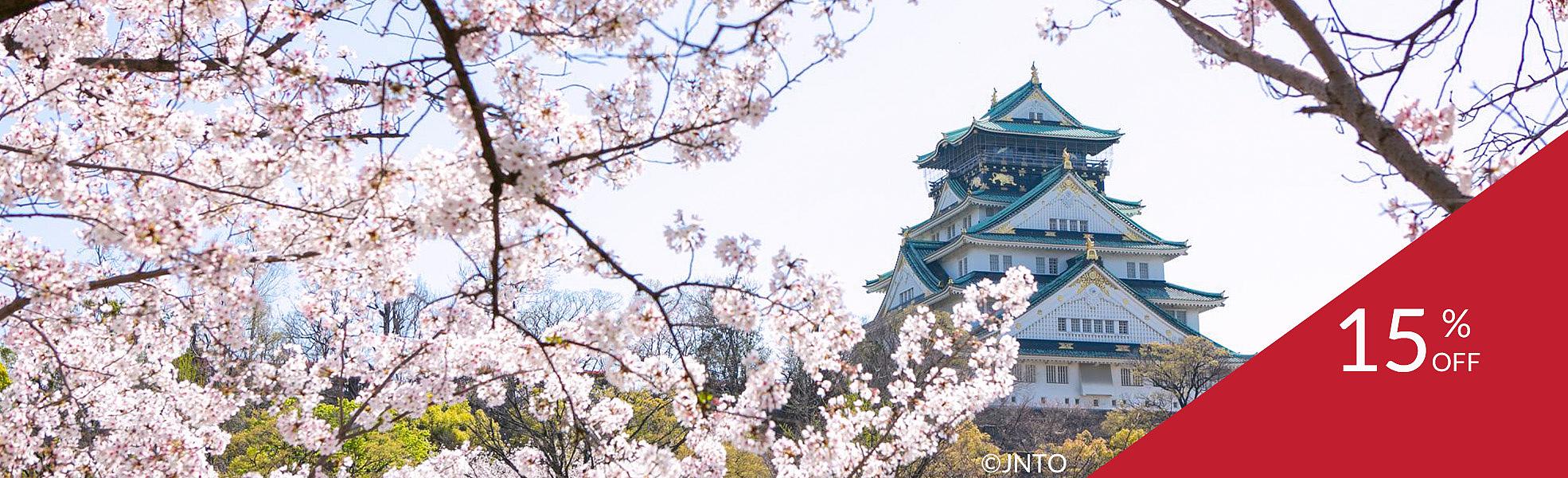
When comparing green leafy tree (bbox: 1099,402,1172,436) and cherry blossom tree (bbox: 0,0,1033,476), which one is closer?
cherry blossom tree (bbox: 0,0,1033,476)

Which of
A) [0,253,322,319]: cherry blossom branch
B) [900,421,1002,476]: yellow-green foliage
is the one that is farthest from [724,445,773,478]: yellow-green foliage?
[0,253,322,319]: cherry blossom branch

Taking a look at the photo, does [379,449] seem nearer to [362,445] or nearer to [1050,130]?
[362,445]

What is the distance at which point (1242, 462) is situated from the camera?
26.5ft

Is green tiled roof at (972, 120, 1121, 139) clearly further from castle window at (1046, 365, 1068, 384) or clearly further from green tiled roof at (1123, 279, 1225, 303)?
castle window at (1046, 365, 1068, 384)

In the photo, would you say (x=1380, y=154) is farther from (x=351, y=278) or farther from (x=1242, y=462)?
(x=1242, y=462)

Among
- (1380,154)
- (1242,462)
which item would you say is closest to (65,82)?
(1380,154)

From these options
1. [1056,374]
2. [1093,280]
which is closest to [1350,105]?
[1056,374]

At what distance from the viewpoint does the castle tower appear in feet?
110

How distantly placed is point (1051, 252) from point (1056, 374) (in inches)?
177

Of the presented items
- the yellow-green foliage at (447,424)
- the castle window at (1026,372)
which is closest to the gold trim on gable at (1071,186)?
the castle window at (1026,372)

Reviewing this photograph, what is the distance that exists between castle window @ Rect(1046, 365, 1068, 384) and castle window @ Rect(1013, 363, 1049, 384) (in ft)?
0.41

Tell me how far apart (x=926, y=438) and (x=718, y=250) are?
384 cm

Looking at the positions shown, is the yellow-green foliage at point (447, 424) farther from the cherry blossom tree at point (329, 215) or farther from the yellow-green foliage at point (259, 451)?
the cherry blossom tree at point (329, 215)

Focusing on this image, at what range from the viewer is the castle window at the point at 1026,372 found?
107 feet
